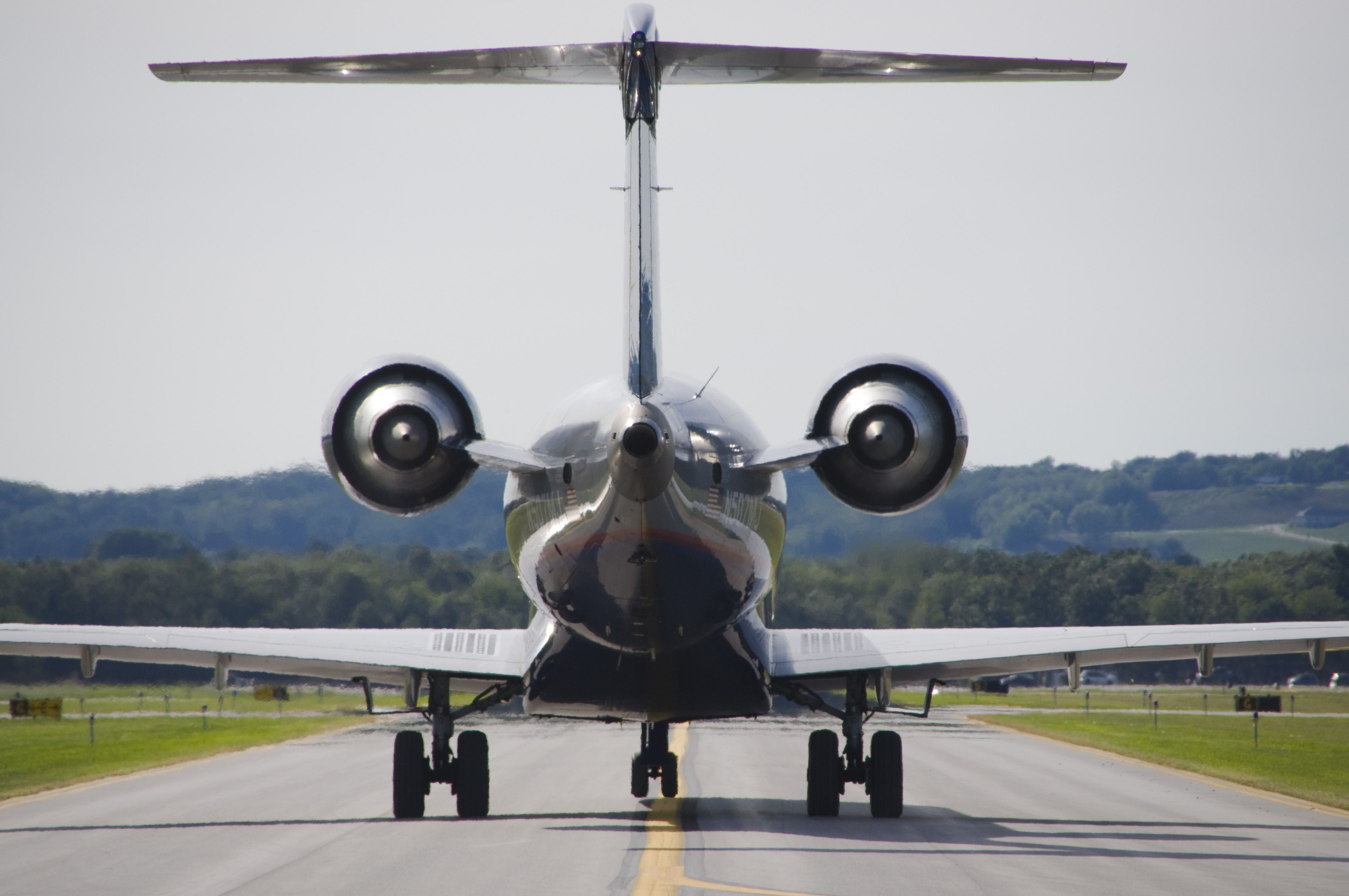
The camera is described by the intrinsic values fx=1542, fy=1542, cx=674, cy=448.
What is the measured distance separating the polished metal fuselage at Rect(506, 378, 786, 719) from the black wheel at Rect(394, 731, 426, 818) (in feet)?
7.72

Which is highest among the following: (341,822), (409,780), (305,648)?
(305,648)

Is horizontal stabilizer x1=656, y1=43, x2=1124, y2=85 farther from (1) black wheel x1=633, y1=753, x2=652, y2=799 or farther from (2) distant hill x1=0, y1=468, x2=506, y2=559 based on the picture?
(2) distant hill x1=0, y1=468, x2=506, y2=559

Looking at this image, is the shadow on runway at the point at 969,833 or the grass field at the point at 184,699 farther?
the grass field at the point at 184,699

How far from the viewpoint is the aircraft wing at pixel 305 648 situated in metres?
19.5

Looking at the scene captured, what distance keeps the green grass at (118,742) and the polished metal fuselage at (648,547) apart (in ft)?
37.7

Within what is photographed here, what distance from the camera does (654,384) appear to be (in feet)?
46.4

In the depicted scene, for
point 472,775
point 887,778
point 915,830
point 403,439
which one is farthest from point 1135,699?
point 403,439

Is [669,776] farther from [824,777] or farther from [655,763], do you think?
[824,777]

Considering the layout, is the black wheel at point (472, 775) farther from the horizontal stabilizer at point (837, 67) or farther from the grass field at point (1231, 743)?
the grass field at point (1231, 743)

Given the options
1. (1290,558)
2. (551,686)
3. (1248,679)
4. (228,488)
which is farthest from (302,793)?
(1248,679)

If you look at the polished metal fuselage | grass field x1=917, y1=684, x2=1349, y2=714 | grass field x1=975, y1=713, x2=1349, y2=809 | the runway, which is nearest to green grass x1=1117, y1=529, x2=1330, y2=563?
grass field x1=917, y1=684, x2=1349, y2=714

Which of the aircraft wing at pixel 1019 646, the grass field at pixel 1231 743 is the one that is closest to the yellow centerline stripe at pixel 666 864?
the aircraft wing at pixel 1019 646

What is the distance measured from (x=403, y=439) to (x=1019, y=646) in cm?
864

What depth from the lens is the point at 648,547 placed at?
14.2 m
